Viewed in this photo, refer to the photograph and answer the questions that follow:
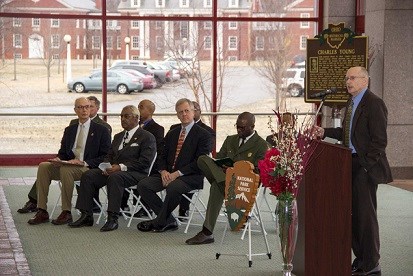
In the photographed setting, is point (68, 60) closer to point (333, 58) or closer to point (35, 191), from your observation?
point (333, 58)

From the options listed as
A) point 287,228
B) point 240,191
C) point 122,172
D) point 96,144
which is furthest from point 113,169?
point 287,228

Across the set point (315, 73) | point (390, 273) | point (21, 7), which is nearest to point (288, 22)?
point (315, 73)

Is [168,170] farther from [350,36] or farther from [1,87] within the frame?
[1,87]

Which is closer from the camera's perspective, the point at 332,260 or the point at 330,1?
the point at 332,260

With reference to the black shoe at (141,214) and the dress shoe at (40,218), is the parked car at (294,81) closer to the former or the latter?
the black shoe at (141,214)

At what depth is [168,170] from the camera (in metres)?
10.6

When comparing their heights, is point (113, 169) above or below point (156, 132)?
below

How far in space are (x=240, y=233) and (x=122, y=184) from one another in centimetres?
136

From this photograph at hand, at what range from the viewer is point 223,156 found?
1004cm

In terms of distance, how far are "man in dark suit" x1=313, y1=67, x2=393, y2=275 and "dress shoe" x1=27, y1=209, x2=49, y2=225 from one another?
403 centimetres

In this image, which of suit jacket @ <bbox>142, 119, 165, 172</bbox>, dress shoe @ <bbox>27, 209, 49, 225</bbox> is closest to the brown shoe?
dress shoe @ <bbox>27, 209, 49, 225</bbox>

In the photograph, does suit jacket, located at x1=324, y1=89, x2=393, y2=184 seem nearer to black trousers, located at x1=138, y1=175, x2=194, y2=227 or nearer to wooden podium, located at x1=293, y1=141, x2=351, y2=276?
wooden podium, located at x1=293, y1=141, x2=351, y2=276

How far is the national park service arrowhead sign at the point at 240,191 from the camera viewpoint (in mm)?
8664

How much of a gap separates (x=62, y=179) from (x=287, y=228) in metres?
4.06
